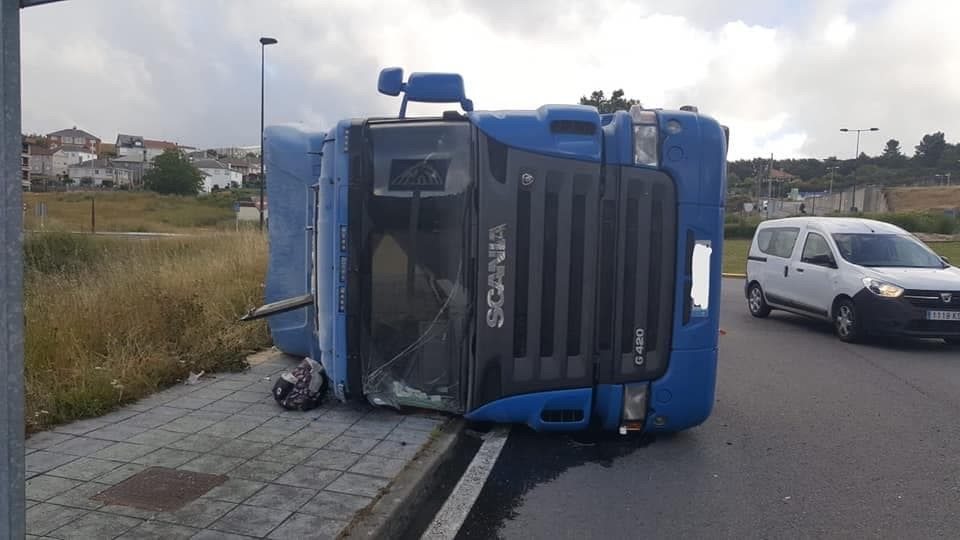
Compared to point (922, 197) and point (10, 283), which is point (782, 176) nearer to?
point (922, 197)

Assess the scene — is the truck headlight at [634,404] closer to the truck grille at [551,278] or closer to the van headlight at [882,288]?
the truck grille at [551,278]

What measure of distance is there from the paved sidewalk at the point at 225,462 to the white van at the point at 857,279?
723cm

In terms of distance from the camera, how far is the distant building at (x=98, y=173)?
340 ft

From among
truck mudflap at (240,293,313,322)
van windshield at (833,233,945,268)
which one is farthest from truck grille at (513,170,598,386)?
van windshield at (833,233,945,268)

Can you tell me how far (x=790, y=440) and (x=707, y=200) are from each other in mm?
2121

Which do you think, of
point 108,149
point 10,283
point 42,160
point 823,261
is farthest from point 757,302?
point 108,149

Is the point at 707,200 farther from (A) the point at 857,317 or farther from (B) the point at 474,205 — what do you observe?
(A) the point at 857,317

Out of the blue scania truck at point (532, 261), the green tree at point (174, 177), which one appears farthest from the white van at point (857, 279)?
the green tree at point (174, 177)

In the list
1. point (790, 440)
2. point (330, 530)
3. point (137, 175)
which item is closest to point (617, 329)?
point (790, 440)

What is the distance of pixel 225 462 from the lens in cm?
475

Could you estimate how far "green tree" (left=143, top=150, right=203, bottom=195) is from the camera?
79875mm

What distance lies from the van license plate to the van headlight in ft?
1.46

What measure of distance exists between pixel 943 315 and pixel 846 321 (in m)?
1.22

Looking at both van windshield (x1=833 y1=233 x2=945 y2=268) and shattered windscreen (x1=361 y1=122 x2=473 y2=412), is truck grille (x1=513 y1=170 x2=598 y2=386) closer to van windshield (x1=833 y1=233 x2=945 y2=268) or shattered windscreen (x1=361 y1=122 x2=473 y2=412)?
shattered windscreen (x1=361 y1=122 x2=473 y2=412)
